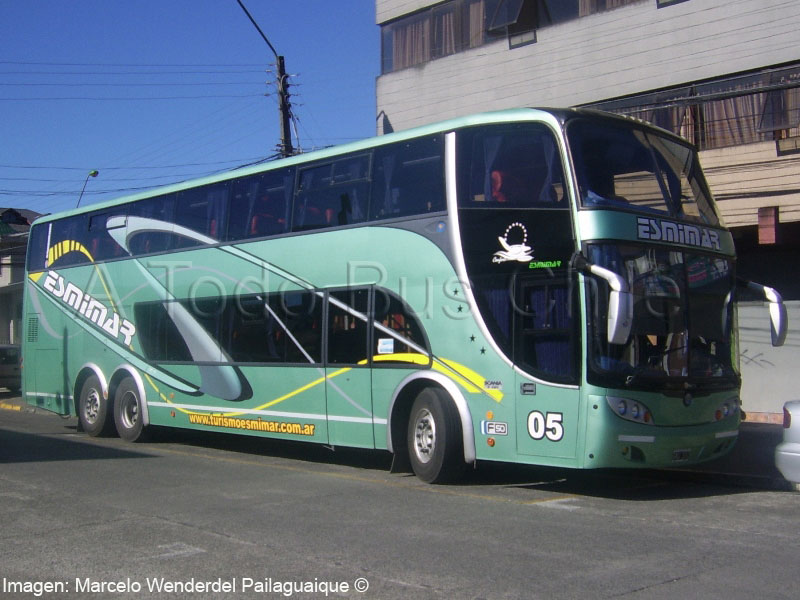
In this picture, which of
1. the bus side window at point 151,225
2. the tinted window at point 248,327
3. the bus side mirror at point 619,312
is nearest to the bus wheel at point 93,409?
the tinted window at point 248,327

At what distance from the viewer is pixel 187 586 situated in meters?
6.05

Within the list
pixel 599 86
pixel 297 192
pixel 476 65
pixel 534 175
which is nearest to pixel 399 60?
pixel 476 65

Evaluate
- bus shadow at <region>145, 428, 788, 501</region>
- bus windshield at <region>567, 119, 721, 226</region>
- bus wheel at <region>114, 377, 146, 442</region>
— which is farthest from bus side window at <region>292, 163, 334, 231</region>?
bus wheel at <region>114, 377, 146, 442</region>

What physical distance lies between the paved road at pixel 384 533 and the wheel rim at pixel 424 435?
0.40 m

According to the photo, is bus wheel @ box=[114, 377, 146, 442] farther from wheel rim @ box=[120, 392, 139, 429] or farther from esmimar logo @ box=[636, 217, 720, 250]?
esmimar logo @ box=[636, 217, 720, 250]

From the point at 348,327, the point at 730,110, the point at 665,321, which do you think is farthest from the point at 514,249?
the point at 730,110

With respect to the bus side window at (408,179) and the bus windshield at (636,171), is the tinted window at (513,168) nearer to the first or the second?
the bus windshield at (636,171)

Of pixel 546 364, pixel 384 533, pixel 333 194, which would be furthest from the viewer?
pixel 333 194

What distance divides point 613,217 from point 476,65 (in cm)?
1213

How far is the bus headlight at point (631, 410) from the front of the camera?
9.27 metres

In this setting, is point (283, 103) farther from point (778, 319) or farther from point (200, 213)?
point (778, 319)

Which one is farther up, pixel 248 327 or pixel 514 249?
pixel 514 249

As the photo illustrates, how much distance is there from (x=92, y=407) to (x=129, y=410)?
1222 millimetres

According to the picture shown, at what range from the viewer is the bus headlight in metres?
9.27
